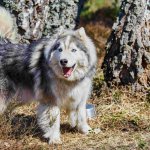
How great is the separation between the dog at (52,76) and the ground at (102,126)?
170 mm

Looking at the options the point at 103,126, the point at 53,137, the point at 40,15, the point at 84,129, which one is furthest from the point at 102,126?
the point at 40,15

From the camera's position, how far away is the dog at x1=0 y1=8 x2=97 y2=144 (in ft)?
18.5

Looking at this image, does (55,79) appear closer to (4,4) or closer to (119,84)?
(119,84)

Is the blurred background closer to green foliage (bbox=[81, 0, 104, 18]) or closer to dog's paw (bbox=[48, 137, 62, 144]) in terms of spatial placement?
green foliage (bbox=[81, 0, 104, 18])

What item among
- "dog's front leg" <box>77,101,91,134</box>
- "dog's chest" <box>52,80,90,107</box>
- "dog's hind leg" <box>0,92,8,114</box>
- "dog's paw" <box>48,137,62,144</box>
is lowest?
"dog's paw" <box>48,137,62,144</box>

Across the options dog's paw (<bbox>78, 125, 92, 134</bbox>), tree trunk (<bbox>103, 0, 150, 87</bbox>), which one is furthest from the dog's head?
tree trunk (<bbox>103, 0, 150, 87</bbox>)

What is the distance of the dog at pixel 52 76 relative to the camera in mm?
5629

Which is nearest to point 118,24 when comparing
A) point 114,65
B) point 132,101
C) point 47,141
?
point 114,65

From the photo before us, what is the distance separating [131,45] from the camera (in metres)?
6.88

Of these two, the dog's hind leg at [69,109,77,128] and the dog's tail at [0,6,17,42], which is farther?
the dog's tail at [0,6,17,42]

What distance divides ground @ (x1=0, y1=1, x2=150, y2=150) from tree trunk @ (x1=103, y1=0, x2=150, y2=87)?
18cm

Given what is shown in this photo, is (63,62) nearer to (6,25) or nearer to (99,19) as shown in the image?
(6,25)

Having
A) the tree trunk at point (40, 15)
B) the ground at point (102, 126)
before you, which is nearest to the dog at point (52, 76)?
the ground at point (102, 126)

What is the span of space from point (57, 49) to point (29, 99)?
2.75ft
